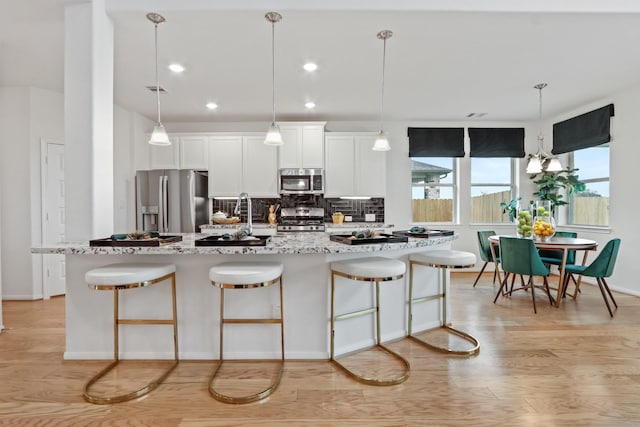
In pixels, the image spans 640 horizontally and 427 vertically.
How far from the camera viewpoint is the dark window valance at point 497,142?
227 inches

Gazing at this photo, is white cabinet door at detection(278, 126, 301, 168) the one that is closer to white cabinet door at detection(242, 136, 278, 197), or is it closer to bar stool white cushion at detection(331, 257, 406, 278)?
white cabinet door at detection(242, 136, 278, 197)

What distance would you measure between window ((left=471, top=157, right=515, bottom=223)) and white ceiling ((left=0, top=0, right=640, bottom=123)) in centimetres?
127

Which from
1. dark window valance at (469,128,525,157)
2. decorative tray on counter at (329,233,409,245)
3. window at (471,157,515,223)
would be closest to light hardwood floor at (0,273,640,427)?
decorative tray on counter at (329,233,409,245)

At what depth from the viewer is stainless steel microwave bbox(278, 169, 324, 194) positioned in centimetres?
531

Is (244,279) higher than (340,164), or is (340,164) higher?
(340,164)

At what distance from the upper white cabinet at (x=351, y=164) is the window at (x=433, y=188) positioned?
3.13ft

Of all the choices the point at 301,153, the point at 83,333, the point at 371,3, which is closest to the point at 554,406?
the point at 371,3

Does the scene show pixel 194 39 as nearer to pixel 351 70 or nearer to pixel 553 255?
pixel 351 70

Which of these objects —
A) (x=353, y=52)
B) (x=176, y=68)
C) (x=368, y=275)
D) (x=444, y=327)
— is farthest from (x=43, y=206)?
(x=444, y=327)

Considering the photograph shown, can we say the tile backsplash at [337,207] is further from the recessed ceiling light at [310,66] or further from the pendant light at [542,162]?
the recessed ceiling light at [310,66]

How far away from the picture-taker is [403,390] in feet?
6.84

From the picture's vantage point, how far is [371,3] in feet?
8.41

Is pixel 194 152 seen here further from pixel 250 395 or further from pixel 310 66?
pixel 250 395

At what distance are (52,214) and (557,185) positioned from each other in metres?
7.44
